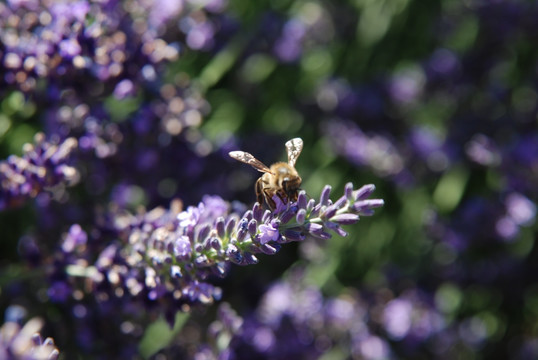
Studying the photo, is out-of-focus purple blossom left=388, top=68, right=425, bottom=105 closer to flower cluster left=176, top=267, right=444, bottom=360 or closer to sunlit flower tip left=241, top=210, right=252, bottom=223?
flower cluster left=176, top=267, right=444, bottom=360

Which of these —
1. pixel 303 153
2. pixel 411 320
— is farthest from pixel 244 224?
pixel 303 153

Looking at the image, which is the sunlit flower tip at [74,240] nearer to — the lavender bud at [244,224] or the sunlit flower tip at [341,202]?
the lavender bud at [244,224]

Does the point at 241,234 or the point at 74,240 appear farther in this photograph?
the point at 74,240

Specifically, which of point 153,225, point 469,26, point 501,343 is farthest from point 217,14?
point 501,343

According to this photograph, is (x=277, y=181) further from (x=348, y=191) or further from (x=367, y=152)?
(x=367, y=152)

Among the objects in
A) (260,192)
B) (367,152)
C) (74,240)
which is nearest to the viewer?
(260,192)

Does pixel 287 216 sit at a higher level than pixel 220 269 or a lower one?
higher

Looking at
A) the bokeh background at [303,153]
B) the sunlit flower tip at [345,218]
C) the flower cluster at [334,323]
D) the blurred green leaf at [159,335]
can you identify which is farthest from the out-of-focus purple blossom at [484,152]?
the sunlit flower tip at [345,218]
